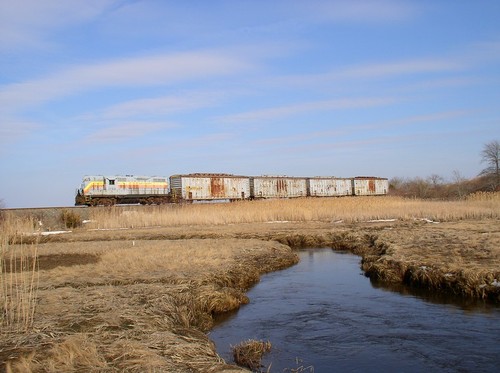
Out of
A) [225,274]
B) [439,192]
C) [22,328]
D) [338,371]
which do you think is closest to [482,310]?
[338,371]

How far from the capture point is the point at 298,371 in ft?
23.2

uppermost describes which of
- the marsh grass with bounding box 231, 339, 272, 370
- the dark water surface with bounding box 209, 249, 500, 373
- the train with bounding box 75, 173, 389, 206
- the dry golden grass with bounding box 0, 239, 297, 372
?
the train with bounding box 75, 173, 389, 206

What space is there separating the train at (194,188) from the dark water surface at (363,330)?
36.8 m

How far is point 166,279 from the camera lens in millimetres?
11875

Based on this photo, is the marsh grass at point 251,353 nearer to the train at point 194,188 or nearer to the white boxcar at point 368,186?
the train at point 194,188

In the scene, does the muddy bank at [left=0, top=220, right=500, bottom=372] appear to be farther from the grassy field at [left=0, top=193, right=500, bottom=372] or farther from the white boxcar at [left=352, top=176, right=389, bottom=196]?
Result: the white boxcar at [left=352, top=176, right=389, bottom=196]

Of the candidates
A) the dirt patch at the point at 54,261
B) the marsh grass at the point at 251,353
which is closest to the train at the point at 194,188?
the dirt patch at the point at 54,261

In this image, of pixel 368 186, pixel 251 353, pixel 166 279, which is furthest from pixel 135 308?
pixel 368 186

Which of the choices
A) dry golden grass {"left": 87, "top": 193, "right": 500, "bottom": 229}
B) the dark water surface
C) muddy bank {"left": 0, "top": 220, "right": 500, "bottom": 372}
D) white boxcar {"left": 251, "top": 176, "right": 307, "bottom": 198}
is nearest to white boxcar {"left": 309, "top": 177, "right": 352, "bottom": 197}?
white boxcar {"left": 251, "top": 176, "right": 307, "bottom": 198}

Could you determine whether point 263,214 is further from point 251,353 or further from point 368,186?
point 368,186

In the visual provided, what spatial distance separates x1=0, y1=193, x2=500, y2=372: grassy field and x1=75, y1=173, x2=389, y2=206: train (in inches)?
730

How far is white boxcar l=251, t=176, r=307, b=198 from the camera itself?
57094 mm

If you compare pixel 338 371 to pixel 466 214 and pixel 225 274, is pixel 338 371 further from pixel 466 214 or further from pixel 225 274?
pixel 466 214

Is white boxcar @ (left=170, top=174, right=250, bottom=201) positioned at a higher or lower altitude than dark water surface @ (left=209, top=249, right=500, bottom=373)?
higher
